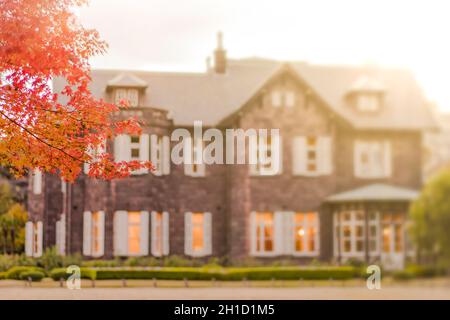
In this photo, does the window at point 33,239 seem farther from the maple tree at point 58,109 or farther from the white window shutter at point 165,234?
the maple tree at point 58,109

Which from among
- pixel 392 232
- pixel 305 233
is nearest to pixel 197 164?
pixel 305 233

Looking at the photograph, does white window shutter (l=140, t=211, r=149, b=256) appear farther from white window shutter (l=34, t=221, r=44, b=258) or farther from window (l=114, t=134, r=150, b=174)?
white window shutter (l=34, t=221, r=44, b=258)

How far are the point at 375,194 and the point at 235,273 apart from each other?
731cm

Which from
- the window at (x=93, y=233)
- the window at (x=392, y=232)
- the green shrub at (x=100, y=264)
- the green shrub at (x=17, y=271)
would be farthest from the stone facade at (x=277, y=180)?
the green shrub at (x=17, y=271)

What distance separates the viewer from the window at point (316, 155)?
1388 inches

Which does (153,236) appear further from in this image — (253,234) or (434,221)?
(434,221)

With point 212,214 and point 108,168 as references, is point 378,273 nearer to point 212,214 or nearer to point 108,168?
point 212,214

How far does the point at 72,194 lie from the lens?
32281 millimetres

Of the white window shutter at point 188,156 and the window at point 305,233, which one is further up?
the white window shutter at point 188,156

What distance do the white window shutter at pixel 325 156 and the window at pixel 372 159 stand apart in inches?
46.0

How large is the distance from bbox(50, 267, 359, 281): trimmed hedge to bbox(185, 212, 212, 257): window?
2.81 metres

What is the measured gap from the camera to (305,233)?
1377 inches

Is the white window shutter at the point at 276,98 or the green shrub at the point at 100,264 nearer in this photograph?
the green shrub at the point at 100,264
